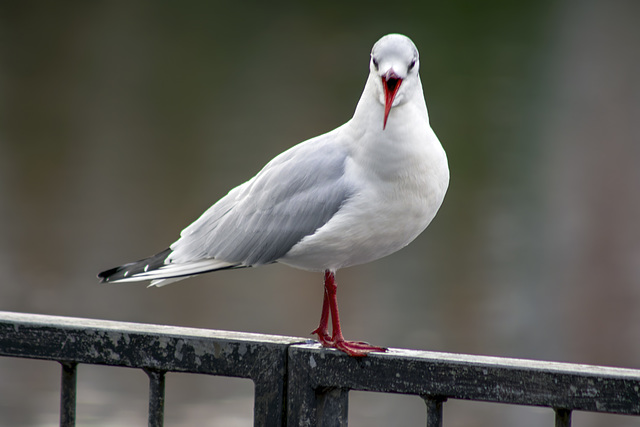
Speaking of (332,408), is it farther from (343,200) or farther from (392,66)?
(392,66)

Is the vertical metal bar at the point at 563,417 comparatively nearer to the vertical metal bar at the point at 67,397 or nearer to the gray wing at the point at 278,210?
the gray wing at the point at 278,210

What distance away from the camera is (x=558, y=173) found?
11.6 meters

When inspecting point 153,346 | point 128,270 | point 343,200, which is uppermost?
point 343,200

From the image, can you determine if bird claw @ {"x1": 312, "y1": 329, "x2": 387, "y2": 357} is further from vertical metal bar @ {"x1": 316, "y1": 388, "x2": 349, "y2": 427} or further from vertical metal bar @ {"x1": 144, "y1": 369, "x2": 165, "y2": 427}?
vertical metal bar @ {"x1": 144, "y1": 369, "x2": 165, "y2": 427}

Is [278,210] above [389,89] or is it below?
below

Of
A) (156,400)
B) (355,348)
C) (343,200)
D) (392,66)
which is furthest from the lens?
(343,200)

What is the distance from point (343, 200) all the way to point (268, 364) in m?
0.50

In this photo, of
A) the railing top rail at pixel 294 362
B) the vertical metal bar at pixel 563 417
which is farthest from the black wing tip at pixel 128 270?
the vertical metal bar at pixel 563 417

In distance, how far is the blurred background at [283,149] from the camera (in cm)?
646

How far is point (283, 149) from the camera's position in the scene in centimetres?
1068

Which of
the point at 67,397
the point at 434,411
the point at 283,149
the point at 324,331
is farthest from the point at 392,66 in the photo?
the point at 283,149

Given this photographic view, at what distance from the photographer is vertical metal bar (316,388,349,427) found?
1668 millimetres

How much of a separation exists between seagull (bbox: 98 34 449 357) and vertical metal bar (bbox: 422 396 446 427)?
0.65 feet

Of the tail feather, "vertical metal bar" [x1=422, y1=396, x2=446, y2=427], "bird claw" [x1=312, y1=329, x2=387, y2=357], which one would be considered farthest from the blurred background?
"vertical metal bar" [x1=422, y1=396, x2=446, y2=427]
